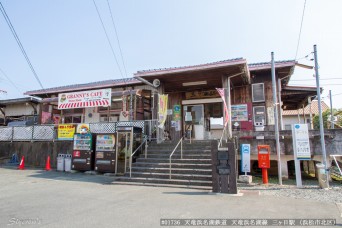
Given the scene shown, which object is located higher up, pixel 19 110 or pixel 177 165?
pixel 19 110

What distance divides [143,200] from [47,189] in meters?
3.57

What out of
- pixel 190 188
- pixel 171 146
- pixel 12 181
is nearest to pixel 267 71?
pixel 171 146

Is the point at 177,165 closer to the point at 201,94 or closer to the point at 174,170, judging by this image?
the point at 174,170

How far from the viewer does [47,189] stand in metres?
7.31

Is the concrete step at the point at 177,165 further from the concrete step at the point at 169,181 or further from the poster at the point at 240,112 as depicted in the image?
the poster at the point at 240,112

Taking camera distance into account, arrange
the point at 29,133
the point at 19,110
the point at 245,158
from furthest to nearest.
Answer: the point at 19,110 → the point at 29,133 → the point at 245,158

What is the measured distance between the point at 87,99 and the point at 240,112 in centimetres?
886

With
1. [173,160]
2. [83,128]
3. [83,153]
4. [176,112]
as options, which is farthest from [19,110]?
[173,160]

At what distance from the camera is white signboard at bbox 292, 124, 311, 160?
7902 millimetres

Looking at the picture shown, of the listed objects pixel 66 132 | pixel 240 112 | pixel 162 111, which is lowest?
pixel 66 132

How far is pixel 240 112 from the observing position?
12102 mm

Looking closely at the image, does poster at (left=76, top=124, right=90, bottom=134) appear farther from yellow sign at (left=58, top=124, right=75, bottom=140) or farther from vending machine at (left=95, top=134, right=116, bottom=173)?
vending machine at (left=95, top=134, right=116, bottom=173)

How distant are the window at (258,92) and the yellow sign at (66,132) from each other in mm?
9870

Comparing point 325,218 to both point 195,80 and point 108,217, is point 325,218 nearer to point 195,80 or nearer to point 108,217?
point 108,217
